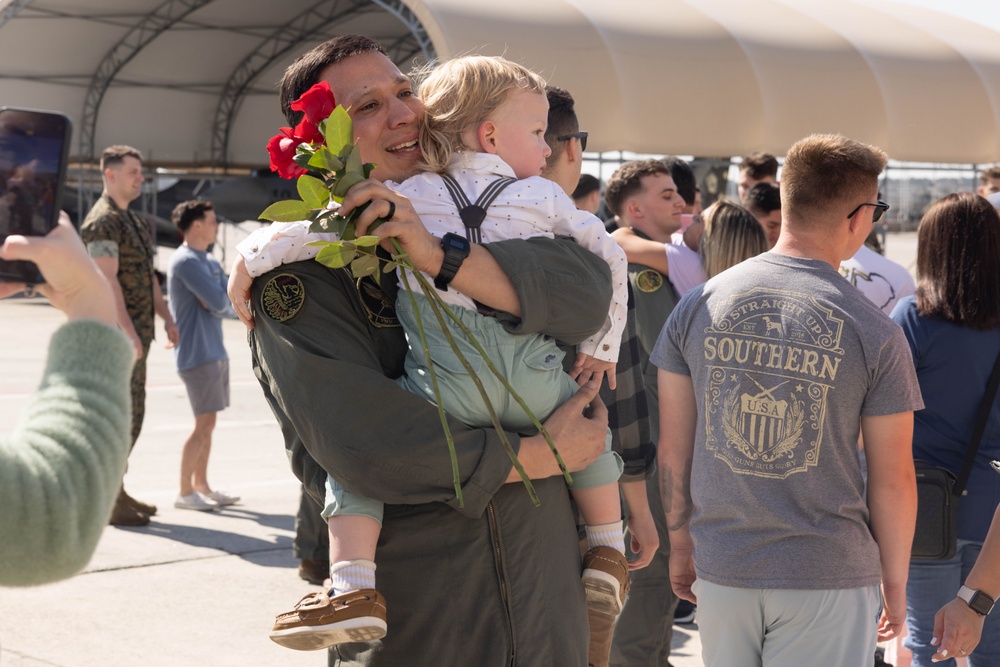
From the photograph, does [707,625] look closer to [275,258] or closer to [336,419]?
[336,419]

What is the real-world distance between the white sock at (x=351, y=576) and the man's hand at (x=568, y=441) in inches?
13.2

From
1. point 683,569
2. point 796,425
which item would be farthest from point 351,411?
point 683,569

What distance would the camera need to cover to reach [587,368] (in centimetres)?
253

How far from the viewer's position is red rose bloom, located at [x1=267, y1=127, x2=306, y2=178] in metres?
2.16

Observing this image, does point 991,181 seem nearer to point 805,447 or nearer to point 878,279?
point 878,279

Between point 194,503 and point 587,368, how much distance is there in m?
5.68

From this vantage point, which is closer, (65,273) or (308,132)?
(65,273)

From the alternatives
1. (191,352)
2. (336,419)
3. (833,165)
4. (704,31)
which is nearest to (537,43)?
(704,31)

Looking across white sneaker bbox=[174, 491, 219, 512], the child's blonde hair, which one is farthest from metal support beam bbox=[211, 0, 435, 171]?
the child's blonde hair

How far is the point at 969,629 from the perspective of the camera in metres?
3.07

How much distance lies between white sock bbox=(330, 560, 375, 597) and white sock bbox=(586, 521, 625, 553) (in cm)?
52

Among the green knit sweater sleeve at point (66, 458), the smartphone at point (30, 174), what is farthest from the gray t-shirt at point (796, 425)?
the smartphone at point (30, 174)

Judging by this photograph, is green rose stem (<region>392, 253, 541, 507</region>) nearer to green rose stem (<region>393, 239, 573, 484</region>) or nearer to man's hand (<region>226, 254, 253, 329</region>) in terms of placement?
green rose stem (<region>393, 239, 573, 484</region>)

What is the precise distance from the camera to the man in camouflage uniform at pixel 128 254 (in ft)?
22.9
